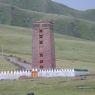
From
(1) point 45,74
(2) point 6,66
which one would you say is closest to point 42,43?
(2) point 6,66

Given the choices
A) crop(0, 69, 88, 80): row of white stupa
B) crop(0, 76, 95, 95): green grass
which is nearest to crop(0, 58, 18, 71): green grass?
crop(0, 69, 88, 80): row of white stupa

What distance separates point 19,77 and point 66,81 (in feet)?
49.6

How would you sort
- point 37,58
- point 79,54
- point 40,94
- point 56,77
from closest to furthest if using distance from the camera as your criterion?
point 40,94 < point 56,77 < point 37,58 < point 79,54

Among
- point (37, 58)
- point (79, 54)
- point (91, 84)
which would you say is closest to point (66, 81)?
point (91, 84)

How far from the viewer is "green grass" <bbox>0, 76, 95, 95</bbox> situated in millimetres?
68750

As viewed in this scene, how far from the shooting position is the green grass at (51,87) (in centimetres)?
6875

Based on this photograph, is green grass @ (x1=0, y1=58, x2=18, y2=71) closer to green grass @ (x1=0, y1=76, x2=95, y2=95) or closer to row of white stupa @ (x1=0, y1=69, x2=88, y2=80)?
row of white stupa @ (x1=0, y1=69, x2=88, y2=80)

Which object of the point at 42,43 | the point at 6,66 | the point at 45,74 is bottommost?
the point at 45,74

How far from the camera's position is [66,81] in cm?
7781

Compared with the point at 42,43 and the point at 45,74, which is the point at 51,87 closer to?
the point at 45,74

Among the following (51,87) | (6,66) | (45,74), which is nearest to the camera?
(51,87)

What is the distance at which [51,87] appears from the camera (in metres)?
72.7

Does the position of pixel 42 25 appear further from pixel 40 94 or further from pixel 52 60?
pixel 40 94

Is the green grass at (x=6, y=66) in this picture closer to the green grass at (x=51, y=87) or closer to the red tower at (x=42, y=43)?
the red tower at (x=42, y=43)
